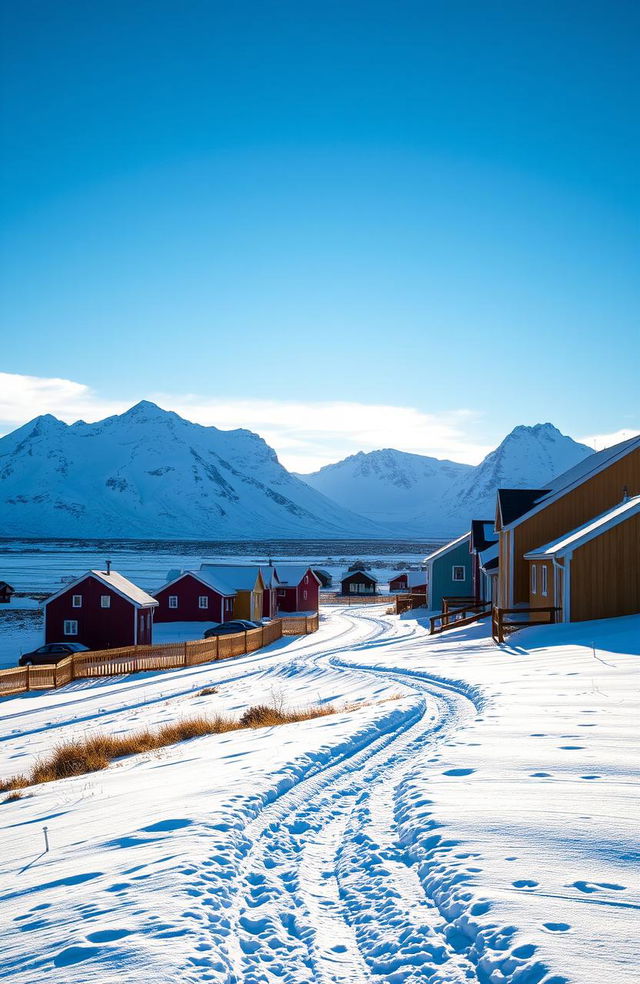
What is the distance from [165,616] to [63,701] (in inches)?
917

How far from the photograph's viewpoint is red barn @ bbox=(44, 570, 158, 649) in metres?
39.3

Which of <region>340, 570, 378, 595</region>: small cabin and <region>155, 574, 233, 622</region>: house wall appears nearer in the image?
<region>155, 574, 233, 622</region>: house wall

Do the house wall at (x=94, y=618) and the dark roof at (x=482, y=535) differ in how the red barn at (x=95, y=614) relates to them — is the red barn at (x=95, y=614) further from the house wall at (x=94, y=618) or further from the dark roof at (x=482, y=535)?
the dark roof at (x=482, y=535)

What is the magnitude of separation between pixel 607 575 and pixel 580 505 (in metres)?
5.55

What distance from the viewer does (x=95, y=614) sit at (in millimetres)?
39688

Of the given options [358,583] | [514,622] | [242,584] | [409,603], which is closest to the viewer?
[514,622]

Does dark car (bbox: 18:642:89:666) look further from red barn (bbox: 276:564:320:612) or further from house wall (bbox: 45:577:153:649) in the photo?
red barn (bbox: 276:564:320:612)

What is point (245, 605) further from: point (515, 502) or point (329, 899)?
point (329, 899)

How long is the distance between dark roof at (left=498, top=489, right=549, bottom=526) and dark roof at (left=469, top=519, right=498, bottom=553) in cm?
1008

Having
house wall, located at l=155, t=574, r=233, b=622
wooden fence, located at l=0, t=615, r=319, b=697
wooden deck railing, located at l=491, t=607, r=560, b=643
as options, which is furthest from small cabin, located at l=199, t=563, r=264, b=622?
wooden deck railing, located at l=491, t=607, r=560, b=643

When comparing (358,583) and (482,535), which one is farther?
(358,583)

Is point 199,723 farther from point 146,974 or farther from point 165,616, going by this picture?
point 165,616

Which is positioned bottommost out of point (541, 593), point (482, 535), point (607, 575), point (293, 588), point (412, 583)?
point (412, 583)

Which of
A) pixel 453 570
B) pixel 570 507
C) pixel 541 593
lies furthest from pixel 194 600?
pixel 570 507
